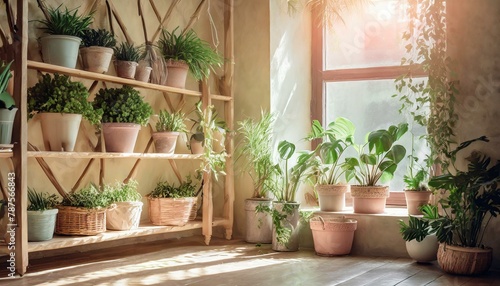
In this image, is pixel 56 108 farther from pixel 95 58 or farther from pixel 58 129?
pixel 95 58

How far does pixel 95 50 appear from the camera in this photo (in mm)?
3680

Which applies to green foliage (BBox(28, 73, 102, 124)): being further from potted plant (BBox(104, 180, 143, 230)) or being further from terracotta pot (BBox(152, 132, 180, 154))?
terracotta pot (BBox(152, 132, 180, 154))

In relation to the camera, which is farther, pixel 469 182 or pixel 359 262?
pixel 359 262

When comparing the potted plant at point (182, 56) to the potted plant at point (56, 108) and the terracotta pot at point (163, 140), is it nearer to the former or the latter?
the terracotta pot at point (163, 140)

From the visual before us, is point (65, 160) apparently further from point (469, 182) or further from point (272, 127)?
point (469, 182)

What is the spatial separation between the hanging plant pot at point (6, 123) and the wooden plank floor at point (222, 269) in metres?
0.73

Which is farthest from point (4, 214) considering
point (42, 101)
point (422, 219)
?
point (422, 219)

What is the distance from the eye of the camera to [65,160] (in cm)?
393

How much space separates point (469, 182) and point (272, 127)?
1631mm

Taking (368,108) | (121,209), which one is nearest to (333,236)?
(368,108)

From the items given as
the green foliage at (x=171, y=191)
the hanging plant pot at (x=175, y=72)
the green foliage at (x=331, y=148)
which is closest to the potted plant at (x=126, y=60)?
the hanging plant pot at (x=175, y=72)

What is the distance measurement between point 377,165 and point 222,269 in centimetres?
154

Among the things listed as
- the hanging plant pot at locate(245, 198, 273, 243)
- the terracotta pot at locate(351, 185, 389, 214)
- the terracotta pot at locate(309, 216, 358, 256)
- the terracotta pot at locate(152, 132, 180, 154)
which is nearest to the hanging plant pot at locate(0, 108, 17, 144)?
the terracotta pot at locate(152, 132, 180, 154)

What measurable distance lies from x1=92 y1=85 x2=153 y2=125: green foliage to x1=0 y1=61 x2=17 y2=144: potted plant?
71 cm
